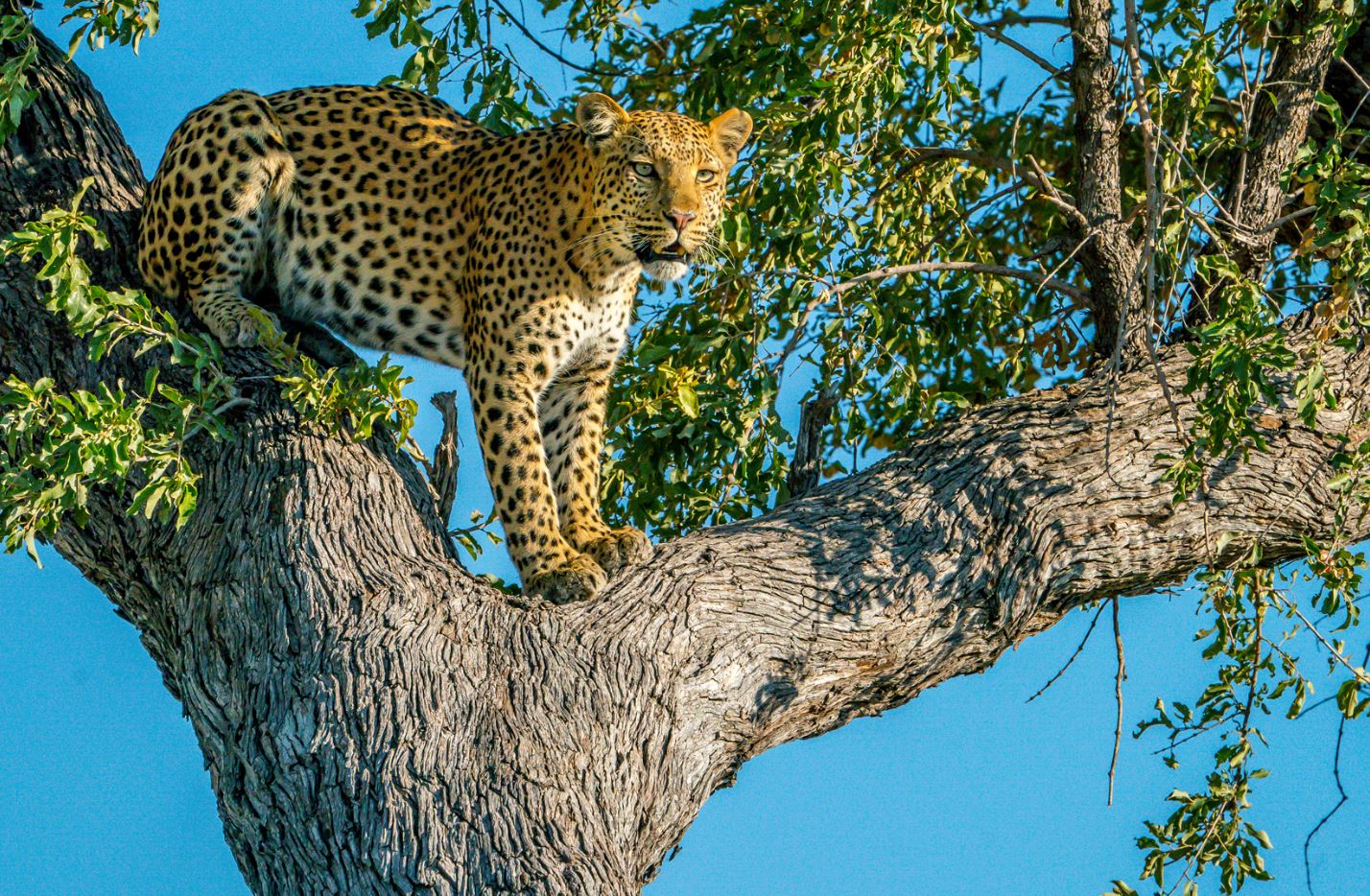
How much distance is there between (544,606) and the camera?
5.58 m

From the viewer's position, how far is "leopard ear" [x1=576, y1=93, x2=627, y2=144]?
20.8ft

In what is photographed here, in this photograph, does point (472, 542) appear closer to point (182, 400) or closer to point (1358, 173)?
point (182, 400)

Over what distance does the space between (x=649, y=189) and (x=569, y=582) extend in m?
1.53

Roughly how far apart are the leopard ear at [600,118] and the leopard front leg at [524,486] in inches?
35.7

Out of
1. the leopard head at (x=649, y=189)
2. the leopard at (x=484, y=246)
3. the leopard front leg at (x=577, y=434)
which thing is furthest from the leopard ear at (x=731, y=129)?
the leopard front leg at (x=577, y=434)

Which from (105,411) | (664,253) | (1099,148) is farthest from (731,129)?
(105,411)

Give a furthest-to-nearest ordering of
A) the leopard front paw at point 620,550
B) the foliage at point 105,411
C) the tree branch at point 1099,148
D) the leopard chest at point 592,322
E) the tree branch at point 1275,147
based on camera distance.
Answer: the tree branch at point 1099,148, the tree branch at point 1275,147, the leopard chest at point 592,322, the leopard front paw at point 620,550, the foliage at point 105,411

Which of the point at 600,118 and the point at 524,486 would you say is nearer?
the point at 524,486

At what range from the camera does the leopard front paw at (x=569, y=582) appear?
5785 millimetres

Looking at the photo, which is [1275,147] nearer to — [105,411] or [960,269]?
[960,269]

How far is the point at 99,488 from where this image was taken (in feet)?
19.5

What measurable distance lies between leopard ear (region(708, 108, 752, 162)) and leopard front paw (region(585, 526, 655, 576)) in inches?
62.3

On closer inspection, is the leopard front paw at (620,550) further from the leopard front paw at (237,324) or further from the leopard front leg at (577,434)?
the leopard front paw at (237,324)

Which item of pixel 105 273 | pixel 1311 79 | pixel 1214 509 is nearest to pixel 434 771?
pixel 105 273
